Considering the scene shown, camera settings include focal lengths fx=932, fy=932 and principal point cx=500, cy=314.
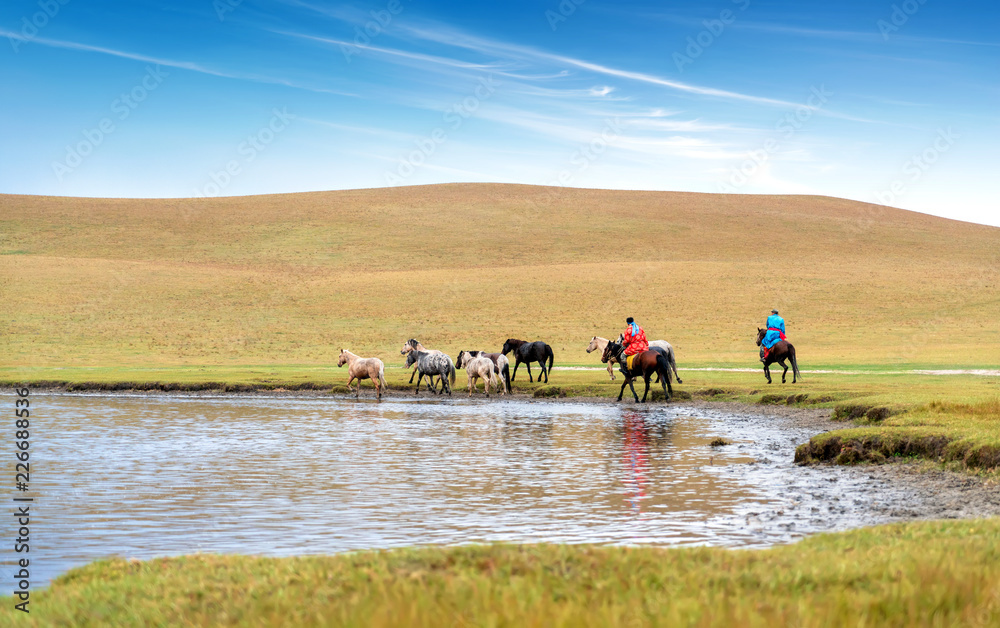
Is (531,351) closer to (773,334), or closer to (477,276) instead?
(773,334)

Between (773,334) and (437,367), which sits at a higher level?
(773,334)

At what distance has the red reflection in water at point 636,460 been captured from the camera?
42.4 ft

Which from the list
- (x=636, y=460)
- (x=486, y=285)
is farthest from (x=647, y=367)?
(x=486, y=285)

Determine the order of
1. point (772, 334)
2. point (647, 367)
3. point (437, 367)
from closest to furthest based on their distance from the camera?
1. point (647, 367)
2. point (772, 334)
3. point (437, 367)

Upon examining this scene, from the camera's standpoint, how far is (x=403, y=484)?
1427 centimetres

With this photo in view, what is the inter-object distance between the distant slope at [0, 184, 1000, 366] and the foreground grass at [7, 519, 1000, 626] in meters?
40.3

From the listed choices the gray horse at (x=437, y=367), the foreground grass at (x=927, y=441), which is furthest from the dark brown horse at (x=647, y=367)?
the foreground grass at (x=927, y=441)

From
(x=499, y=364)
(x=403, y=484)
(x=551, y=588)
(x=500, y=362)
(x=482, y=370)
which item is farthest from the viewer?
(x=500, y=362)

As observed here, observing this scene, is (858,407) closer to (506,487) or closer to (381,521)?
(506,487)

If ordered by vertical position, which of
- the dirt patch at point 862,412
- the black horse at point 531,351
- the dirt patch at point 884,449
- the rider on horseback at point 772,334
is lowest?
the dirt patch at point 884,449

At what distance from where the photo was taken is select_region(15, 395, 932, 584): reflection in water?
34.4ft

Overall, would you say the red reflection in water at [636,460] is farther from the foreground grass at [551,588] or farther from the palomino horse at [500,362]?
the palomino horse at [500,362]

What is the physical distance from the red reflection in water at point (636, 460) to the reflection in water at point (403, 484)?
42 millimetres

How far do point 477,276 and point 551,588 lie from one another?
230 ft
